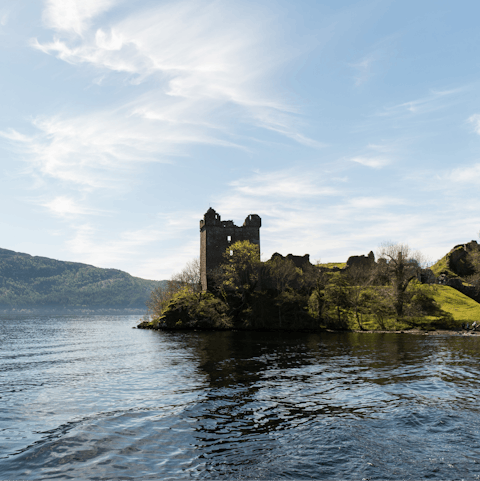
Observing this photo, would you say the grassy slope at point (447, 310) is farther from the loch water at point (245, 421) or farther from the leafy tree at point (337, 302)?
the loch water at point (245, 421)

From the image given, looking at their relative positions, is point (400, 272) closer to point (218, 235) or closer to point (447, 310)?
point (447, 310)

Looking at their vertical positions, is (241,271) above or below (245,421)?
above

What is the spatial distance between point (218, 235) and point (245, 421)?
7063 cm

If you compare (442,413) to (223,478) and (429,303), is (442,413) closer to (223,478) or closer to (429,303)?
(223,478)

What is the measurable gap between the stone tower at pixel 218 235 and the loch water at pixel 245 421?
53.7 meters

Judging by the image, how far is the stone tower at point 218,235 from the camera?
280 ft

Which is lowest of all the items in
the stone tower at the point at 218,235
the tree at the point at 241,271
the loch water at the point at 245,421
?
the loch water at the point at 245,421

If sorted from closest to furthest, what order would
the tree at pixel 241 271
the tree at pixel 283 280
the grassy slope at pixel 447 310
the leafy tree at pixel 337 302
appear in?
the grassy slope at pixel 447 310, the leafy tree at pixel 337 302, the tree at pixel 283 280, the tree at pixel 241 271

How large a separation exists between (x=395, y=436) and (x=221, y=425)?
264 inches

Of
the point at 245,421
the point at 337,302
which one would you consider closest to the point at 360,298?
the point at 337,302

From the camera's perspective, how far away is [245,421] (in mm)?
16469

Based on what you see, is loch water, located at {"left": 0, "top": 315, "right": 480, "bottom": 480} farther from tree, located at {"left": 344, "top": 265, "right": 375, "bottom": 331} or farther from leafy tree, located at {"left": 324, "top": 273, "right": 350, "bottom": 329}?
tree, located at {"left": 344, "top": 265, "right": 375, "bottom": 331}

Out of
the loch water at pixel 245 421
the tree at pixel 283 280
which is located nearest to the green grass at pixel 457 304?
the tree at pixel 283 280

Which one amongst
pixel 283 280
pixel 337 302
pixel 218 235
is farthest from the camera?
pixel 218 235
